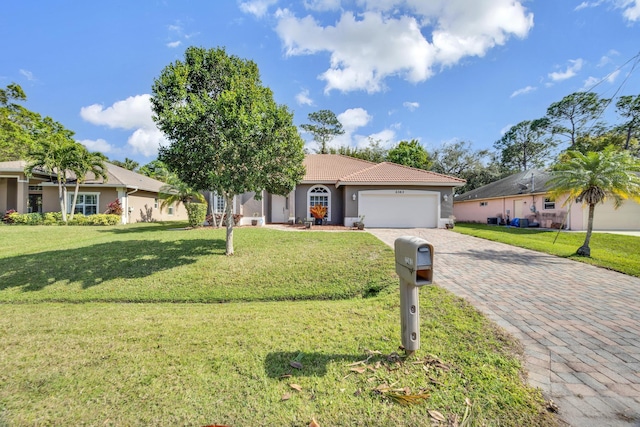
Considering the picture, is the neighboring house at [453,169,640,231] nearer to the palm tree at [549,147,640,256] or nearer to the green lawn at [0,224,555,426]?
the palm tree at [549,147,640,256]

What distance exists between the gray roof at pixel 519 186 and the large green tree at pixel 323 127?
1895cm

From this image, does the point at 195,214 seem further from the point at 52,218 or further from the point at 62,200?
the point at 62,200

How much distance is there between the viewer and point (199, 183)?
8039mm

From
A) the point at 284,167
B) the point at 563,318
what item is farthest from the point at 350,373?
the point at 284,167

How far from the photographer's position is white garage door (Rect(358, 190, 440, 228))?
1703 cm

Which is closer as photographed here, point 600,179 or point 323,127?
point 600,179

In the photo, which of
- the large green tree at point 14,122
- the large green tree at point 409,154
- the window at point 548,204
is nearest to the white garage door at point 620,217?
the window at point 548,204

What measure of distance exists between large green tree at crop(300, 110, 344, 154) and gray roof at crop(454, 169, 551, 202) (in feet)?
62.2

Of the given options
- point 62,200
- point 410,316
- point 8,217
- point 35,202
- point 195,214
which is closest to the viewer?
point 410,316

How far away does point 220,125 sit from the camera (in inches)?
283

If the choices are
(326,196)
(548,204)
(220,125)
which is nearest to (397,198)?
(326,196)

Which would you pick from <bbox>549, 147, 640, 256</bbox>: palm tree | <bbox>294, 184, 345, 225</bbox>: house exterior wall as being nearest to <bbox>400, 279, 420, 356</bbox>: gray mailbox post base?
<bbox>549, 147, 640, 256</bbox>: palm tree

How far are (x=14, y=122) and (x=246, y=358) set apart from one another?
43214 millimetres

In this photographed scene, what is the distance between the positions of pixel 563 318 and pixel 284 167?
691 cm
